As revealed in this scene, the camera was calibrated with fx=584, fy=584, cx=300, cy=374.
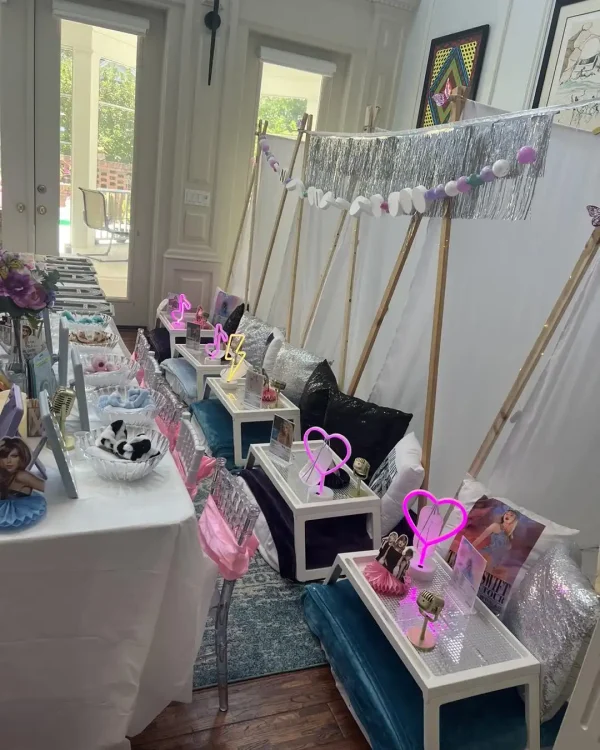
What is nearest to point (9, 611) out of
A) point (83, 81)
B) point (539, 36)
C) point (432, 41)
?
point (539, 36)

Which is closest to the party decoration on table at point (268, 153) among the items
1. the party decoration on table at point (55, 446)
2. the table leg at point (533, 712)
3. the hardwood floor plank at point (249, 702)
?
the party decoration on table at point (55, 446)

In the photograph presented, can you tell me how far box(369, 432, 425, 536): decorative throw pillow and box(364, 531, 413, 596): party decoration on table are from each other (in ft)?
1.18

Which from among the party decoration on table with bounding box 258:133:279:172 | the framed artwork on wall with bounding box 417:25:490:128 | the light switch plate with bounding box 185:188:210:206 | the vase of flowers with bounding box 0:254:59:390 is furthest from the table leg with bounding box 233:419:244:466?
the light switch plate with bounding box 185:188:210:206

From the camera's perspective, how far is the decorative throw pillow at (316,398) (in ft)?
8.29

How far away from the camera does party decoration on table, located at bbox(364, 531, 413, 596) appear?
1534 millimetres

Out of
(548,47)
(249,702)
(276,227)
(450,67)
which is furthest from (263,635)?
(450,67)

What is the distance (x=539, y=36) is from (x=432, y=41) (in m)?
1.10

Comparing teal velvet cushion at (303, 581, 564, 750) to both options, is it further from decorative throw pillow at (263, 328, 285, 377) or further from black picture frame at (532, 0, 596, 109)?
black picture frame at (532, 0, 596, 109)

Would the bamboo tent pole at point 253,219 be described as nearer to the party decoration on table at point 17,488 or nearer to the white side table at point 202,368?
the white side table at point 202,368

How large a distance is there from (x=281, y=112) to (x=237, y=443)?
9.52ft

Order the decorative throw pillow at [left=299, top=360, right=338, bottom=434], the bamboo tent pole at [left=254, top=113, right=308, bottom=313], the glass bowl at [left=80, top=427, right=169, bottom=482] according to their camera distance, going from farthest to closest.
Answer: the bamboo tent pole at [left=254, top=113, right=308, bottom=313]
the decorative throw pillow at [left=299, top=360, right=338, bottom=434]
the glass bowl at [left=80, top=427, right=169, bottom=482]

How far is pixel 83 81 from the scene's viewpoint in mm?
3912

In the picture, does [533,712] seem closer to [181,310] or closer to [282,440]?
[282,440]

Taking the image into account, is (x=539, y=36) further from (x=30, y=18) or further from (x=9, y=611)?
(x=9, y=611)
